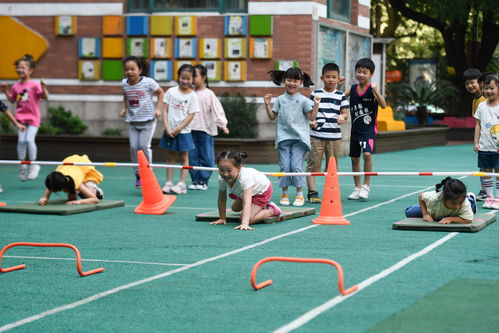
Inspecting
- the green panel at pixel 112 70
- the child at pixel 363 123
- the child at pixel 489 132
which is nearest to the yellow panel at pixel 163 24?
the green panel at pixel 112 70

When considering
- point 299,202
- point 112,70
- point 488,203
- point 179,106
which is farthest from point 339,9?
point 488,203

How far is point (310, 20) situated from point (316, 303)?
1628 centimetres

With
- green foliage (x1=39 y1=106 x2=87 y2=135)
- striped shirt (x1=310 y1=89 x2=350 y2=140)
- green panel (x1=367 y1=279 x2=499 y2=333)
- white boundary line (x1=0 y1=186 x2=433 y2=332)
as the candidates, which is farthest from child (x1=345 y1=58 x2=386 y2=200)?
green foliage (x1=39 y1=106 x2=87 y2=135)

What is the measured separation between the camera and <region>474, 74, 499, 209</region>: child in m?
13.0

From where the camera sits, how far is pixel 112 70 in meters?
23.7

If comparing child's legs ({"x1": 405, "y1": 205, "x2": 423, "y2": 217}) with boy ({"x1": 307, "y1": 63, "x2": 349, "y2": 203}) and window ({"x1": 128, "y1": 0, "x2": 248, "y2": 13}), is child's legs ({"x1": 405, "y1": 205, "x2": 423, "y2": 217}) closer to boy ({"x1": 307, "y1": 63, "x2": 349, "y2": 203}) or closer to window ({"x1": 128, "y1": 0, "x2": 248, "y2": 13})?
boy ({"x1": 307, "y1": 63, "x2": 349, "y2": 203})

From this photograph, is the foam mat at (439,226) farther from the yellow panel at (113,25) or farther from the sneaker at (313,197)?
the yellow panel at (113,25)

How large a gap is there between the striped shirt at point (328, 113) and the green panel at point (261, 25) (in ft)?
28.9

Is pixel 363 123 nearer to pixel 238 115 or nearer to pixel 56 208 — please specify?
pixel 56 208

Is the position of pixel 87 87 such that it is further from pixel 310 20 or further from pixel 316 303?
pixel 316 303

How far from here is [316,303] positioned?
686 cm

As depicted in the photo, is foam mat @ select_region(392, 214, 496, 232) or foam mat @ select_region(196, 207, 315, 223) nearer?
foam mat @ select_region(392, 214, 496, 232)

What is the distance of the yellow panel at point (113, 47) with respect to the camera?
23.7m

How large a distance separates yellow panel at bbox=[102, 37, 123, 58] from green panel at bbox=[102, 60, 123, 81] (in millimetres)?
147
